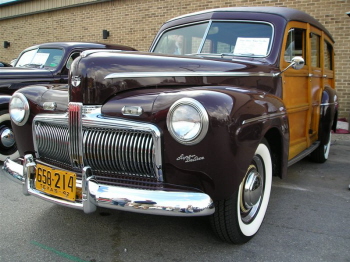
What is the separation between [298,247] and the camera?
239 cm

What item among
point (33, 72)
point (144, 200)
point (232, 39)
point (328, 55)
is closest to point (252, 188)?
point (144, 200)

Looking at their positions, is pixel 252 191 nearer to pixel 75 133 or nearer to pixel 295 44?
pixel 75 133

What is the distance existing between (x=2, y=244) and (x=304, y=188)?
2.88 m

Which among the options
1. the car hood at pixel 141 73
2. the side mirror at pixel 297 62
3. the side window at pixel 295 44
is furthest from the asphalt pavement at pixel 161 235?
the side window at pixel 295 44

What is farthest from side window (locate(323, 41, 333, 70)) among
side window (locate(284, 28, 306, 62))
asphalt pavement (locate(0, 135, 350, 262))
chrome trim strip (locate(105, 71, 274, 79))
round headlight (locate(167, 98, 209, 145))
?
round headlight (locate(167, 98, 209, 145))

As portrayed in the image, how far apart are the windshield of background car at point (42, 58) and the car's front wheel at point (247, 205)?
13.2 ft

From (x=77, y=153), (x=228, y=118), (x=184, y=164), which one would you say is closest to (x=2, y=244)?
(x=77, y=153)

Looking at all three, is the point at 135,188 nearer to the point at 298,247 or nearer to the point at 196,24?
the point at 298,247

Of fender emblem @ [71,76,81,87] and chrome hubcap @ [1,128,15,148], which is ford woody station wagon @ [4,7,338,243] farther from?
chrome hubcap @ [1,128,15,148]

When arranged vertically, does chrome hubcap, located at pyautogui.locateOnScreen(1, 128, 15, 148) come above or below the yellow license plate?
below

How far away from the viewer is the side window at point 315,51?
3951mm

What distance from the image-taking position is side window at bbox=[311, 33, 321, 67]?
3.95 m

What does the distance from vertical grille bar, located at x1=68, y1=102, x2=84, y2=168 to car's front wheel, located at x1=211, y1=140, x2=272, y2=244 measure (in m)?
0.93

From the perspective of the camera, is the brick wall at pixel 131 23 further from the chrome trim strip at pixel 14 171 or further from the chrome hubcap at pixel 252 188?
the chrome trim strip at pixel 14 171
